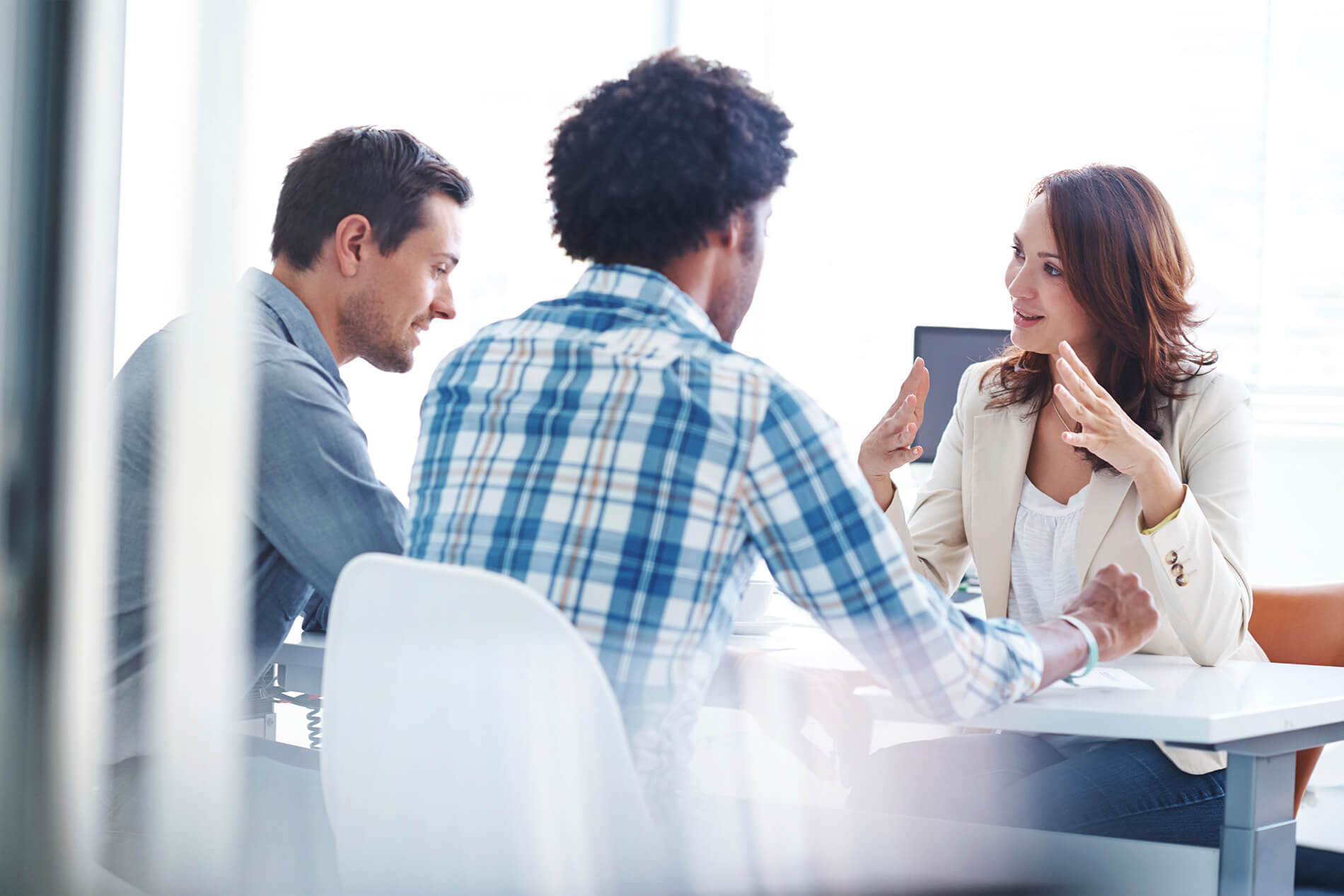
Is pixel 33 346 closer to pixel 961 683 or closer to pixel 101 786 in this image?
pixel 101 786

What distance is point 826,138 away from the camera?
343 centimetres

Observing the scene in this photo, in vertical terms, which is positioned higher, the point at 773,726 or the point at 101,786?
the point at 773,726

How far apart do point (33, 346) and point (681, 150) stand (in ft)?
2.12

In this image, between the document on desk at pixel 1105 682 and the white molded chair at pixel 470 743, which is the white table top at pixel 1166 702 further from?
the white molded chair at pixel 470 743

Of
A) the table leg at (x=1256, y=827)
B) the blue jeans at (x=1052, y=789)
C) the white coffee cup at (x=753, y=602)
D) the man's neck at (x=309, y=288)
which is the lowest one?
the blue jeans at (x=1052, y=789)

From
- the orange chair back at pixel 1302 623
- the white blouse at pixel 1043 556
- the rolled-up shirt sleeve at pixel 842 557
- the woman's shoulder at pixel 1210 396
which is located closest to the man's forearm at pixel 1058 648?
the rolled-up shirt sleeve at pixel 842 557

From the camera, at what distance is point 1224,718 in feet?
3.06

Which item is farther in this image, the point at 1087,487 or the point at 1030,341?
the point at 1030,341

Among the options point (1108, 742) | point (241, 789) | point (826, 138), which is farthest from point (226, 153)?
point (826, 138)

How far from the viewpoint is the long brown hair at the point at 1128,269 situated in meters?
1.60

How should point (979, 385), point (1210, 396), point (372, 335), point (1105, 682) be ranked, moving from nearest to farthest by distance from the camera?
1. point (1105, 682)
2. point (1210, 396)
3. point (372, 335)
4. point (979, 385)

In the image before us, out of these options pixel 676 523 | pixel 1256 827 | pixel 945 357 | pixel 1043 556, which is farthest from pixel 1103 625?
pixel 945 357

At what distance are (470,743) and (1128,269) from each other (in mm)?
1233

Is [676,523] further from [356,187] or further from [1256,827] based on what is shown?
[356,187]
